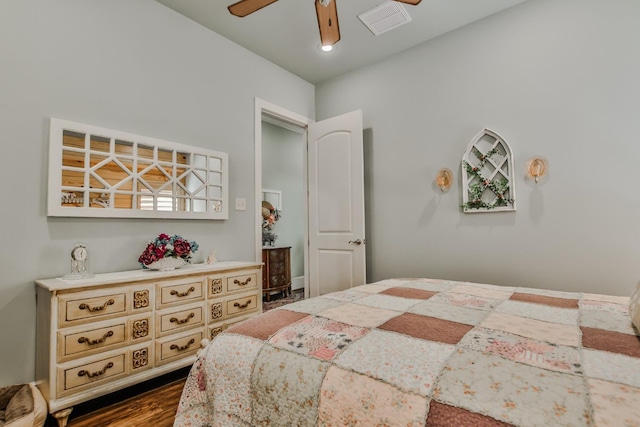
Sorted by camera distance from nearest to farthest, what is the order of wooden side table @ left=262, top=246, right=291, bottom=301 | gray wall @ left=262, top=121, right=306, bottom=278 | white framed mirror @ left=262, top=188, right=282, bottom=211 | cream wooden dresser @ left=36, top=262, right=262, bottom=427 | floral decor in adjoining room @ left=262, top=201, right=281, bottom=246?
cream wooden dresser @ left=36, top=262, right=262, bottom=427, wooden side table @ left=262, top=246, right=291, bottom=301, floral decor in adjoining room @ left=262, top=201, right=281, bottom=246, white framed mirror @ left=262, top=188, right=282, bottom=211, gray wall @ left=262, top=121, right=306, bottom=278

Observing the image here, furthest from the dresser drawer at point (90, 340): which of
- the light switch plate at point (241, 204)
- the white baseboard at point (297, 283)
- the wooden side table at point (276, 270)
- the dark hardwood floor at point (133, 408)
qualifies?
the white baseboard at point (297, 283)

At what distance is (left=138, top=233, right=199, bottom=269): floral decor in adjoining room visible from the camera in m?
2.13

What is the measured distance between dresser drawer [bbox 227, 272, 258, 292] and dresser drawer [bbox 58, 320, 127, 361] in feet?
2.41

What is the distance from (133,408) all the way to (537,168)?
3120mm

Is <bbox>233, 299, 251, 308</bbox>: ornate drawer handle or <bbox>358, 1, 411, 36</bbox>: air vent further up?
<bbox>358, 1, 411, 36</bbox>: air vent

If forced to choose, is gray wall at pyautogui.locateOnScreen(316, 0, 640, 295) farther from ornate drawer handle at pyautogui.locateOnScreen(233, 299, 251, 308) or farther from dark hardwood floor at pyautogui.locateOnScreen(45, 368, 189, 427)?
dark hardwood floor at pyautogui.locateOnScreen(45, 368, 189, 427)

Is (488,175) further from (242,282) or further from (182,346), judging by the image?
(182,346)

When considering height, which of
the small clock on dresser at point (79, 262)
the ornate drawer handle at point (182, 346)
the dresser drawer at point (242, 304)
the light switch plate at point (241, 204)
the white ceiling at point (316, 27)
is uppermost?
the white ceiling at point (316, 27)

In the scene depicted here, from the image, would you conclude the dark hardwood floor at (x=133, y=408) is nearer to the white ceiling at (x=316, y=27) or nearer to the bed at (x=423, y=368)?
the bed at (x=423, y=368)

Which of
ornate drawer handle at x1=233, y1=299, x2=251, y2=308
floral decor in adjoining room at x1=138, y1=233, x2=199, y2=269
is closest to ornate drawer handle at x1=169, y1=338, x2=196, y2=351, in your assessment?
ornate drawer handle at x1=233, y1=299, x2=251, y2=308

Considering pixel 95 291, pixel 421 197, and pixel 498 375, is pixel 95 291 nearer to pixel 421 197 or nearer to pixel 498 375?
pixel 498 375

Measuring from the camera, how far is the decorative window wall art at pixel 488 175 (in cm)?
259

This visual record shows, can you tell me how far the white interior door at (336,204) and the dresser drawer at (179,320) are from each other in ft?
4.98

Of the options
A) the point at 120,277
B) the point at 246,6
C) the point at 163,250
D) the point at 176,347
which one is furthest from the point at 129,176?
the point at 246,6
